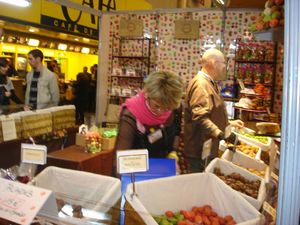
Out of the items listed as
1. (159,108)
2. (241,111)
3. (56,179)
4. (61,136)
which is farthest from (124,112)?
(241,111)

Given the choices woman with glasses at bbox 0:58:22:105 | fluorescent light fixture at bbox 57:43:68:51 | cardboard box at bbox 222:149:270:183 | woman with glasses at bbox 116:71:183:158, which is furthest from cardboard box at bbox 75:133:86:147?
fluorescent light fixture at bbox 57:43:68:51

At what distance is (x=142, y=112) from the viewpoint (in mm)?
2143

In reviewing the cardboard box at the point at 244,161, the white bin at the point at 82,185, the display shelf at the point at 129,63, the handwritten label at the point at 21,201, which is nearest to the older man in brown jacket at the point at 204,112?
the cardboard box at the point at 244,161

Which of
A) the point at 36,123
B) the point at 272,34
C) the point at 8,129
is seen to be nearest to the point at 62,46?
the point at 36,123

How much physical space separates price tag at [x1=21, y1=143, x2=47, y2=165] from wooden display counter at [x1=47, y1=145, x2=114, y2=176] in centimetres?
193

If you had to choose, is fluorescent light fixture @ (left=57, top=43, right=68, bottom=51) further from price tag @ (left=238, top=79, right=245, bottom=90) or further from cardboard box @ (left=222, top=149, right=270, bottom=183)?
cardboard box @ (left=222, top=149, right=270, bottom=183)

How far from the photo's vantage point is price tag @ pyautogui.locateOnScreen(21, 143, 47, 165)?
1.53 meters

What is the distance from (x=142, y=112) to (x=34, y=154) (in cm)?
77

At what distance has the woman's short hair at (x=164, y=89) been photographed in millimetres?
2092

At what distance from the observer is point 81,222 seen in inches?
50.3

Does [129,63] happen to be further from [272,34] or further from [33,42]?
[33,42]

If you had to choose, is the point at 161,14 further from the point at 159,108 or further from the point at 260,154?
the point at 159,108

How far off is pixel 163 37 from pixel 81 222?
17.2 ft

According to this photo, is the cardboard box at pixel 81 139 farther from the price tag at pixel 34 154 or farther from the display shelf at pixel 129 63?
the price tag at pixel 34 154
